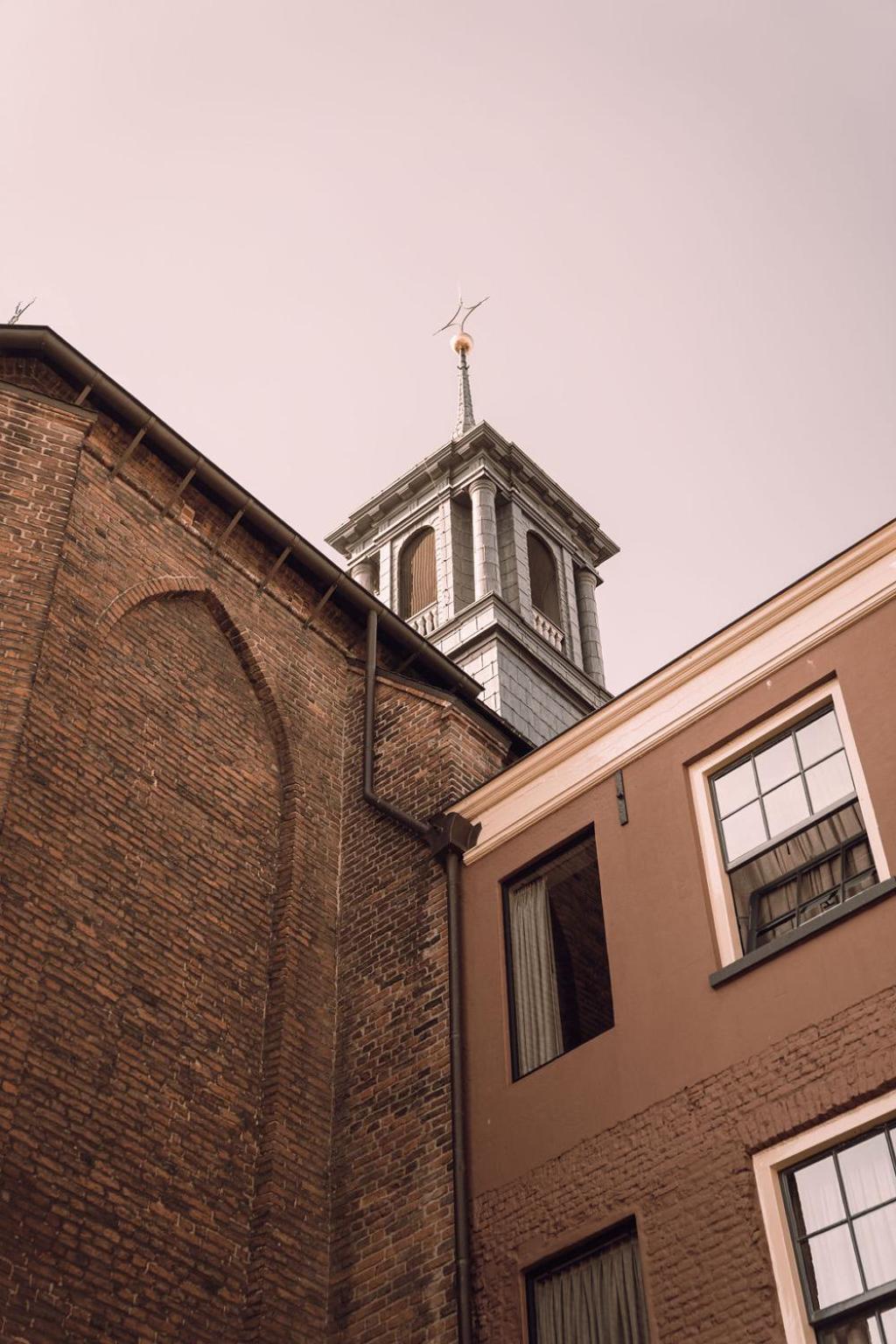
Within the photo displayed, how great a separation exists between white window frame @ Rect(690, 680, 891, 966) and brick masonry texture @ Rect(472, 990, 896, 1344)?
1.01 m

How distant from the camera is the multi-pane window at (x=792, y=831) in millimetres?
10219

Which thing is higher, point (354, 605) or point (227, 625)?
point (354, 605)

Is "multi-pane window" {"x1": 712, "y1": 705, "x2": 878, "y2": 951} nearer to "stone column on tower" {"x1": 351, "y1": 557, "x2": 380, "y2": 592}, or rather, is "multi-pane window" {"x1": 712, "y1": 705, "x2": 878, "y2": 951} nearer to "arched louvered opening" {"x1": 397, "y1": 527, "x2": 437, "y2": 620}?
"arched louvered opening" {"x1": 397, "y1": 527, "x2": 437, "y2": 620}

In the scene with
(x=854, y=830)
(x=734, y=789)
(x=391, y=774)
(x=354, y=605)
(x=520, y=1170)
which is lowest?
(x=520, y=1170)

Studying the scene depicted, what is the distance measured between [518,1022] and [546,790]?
6.69 feet

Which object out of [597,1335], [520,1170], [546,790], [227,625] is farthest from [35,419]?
[597,1335]

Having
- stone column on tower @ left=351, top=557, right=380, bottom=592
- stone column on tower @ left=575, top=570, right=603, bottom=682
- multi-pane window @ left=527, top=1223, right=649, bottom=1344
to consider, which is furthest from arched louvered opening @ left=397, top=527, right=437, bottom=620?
multi-pane window @ left=527, top=1223, right=649, bottom=1344

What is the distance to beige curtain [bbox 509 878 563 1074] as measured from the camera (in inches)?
455

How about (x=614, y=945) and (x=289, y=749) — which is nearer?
(x=614, y=945)

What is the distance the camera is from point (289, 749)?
14367mm

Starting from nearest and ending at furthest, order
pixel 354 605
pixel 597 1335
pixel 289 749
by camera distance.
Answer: pixel 597 1335 → pixel 289 749 → pixel 354 605

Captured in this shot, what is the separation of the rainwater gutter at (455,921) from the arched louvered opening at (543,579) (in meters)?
16.9

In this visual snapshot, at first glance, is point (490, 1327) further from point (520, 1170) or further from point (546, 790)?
point (546, 790)

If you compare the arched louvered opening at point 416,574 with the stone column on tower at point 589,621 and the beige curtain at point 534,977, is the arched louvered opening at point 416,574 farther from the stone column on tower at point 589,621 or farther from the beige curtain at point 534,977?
the beige curtain at point 534,977
